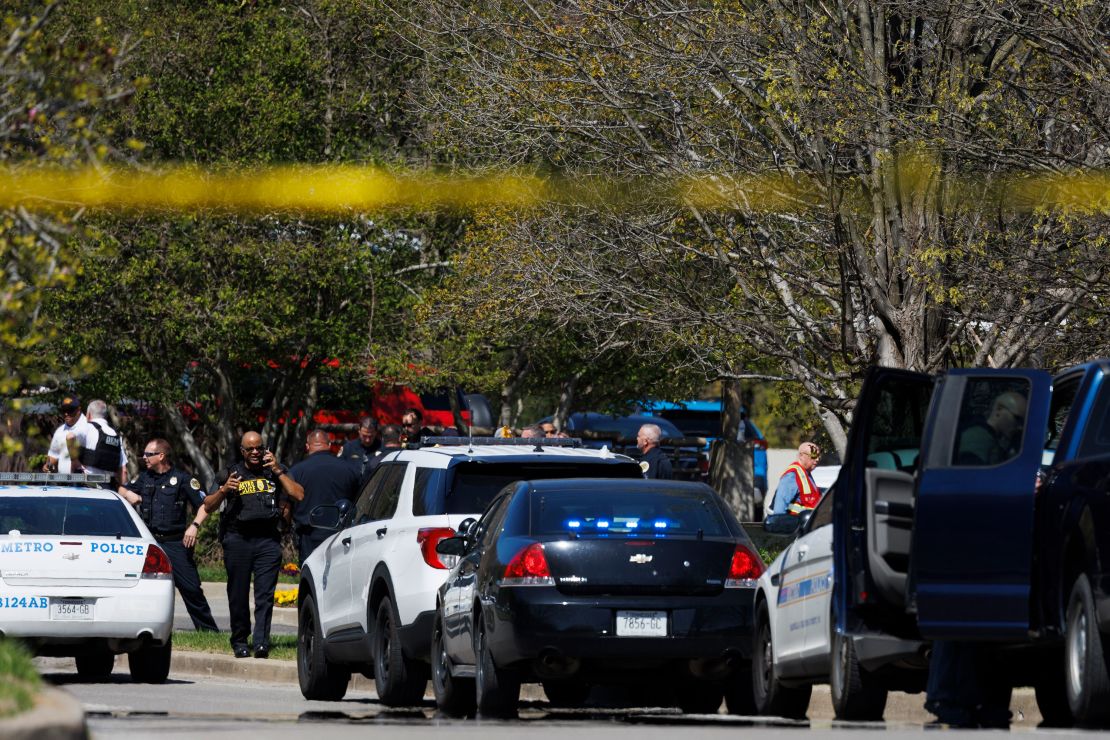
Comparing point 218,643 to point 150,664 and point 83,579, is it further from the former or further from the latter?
point 83,579

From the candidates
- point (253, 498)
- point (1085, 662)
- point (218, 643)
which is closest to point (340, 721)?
point (1085, 662)

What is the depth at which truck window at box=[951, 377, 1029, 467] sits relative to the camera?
392 inches

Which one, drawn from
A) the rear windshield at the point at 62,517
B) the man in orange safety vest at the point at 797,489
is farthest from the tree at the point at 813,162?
the rear windshield at the point at 62,517

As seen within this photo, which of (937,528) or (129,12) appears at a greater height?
(129,12)

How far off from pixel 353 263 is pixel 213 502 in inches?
548

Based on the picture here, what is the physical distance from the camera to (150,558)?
53.3 feet

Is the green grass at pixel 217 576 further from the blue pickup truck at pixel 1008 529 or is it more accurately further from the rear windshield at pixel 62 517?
the blue pickup truck at pixel 1008 529

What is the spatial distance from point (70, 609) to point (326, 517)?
6.61 feet

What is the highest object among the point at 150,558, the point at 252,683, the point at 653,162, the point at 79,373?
the point at 653,162

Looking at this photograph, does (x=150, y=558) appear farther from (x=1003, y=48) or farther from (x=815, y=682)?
(x=1003, y=48)

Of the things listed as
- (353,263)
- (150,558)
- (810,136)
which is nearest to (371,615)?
(150,558)

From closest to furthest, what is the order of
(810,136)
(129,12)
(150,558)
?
(150,558)
(810,136)
(129,12)

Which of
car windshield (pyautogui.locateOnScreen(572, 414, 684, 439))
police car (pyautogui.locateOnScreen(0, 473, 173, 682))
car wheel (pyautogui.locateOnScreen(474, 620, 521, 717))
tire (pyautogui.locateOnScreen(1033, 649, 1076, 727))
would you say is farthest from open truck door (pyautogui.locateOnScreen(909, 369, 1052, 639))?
car windshield (pyautogui.locateOnScreen(572, 414, 684, 439))

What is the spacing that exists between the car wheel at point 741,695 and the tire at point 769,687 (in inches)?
12.0
